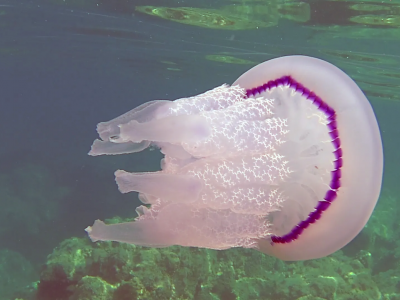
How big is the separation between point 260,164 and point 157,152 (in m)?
6.40

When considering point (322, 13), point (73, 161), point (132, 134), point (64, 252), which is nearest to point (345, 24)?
point (322, 13)

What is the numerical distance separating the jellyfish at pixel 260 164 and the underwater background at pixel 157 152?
15.8 inches

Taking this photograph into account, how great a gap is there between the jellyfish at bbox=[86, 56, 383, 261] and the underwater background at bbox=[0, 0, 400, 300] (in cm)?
40

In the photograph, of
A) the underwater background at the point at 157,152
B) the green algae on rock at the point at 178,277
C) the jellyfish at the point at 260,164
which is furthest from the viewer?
the underwater background at the point at 157,152

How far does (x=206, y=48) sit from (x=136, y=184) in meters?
13.0

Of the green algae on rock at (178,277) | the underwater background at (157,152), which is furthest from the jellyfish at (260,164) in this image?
the green algae on rock at (178,277)

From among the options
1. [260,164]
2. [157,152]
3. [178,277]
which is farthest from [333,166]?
[157,152]

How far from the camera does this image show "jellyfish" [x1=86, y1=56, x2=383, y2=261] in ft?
6.06

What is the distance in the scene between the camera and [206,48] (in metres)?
14.2

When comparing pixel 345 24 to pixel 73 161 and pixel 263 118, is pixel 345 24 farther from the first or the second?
pixel 73 161

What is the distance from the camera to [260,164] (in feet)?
6.32

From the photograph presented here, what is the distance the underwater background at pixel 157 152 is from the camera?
612 cm

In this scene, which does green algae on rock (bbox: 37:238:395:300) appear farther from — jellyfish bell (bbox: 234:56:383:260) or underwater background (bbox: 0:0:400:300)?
jellyfish bell (bbox: 234:56:383:260)

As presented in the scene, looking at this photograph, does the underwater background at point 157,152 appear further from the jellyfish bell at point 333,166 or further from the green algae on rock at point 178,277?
the jellyfish bell at point 333,166
